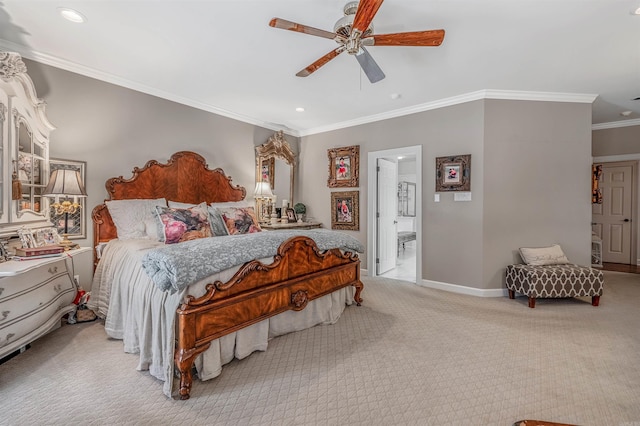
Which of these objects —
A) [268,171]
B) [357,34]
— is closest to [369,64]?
[357,34]

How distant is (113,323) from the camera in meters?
2.58

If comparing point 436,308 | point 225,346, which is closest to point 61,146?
point 225,346

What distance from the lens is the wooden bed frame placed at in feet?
6.30

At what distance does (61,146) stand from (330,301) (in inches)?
131

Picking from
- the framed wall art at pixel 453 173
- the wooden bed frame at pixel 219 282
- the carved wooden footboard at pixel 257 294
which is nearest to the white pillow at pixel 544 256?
the framed wall art at pixel 453 173

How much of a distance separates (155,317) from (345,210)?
373 centimetres

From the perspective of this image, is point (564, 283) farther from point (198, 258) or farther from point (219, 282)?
point (198, 258)

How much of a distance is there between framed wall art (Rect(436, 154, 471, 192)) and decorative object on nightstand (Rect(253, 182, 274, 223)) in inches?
108

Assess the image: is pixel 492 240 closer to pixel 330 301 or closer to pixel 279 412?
pixel 330 301

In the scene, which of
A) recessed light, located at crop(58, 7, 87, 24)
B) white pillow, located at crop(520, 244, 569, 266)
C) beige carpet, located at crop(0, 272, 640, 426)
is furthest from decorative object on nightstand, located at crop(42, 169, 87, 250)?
white pillow, located at crop(520, 244, 569, 266)

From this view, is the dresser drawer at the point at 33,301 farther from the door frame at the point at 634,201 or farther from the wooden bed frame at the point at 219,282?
the door frame at the point at 634,201

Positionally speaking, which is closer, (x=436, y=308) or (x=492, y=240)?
(x=436, y=308)

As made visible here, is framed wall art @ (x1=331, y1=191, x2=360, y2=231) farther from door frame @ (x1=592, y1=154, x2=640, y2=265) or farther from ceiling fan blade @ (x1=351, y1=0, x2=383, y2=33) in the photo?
door frame @ (x1=592, y1=154, x2=640, y2=265)

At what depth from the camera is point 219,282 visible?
2.06 m
